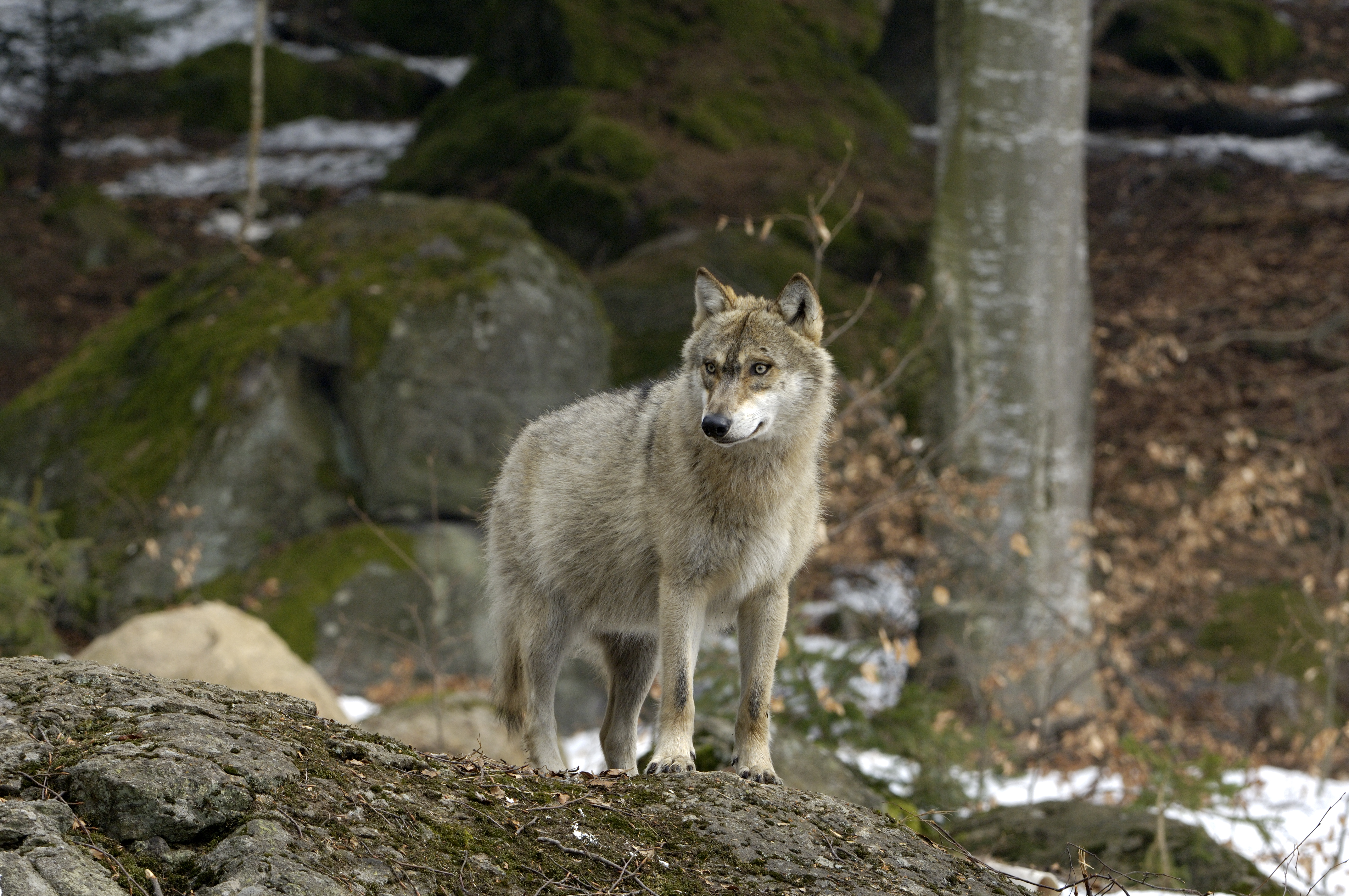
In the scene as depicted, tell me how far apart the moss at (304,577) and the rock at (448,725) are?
227 centimetres

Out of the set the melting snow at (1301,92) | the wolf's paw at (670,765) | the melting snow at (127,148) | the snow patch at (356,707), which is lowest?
the snow patch at (356,707)

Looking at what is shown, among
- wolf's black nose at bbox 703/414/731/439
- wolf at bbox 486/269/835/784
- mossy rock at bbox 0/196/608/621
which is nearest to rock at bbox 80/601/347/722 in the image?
mossy rock at bbox 0/196/608/621

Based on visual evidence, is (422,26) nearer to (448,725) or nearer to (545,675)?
(448,725)

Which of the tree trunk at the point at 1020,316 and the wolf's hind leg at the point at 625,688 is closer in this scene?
the wolf's hind leg at the point at 625,688

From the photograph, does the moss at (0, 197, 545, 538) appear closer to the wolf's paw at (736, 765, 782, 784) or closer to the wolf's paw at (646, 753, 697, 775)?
the wolf's paw at (646, 753, 697, 775)

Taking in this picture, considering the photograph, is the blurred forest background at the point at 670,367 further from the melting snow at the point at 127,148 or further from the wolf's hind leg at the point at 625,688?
the melting snow at the point at 127,148

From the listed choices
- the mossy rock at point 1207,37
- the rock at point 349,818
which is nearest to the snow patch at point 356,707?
the rock at point 349,818

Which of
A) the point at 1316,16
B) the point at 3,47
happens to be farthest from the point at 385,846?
the point at 1316,16

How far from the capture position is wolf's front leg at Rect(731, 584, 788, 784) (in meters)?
4.49

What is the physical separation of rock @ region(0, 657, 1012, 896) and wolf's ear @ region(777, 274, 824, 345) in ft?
6.39

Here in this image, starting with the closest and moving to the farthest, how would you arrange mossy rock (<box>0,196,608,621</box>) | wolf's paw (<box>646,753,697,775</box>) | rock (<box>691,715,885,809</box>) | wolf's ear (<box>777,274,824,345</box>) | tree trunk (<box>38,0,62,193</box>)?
wolf's paw (<box>646,753,697,775</box>) < wolf's ear (<box>777,274,824,345</box>) < rock (<box>691,715,885,809</box>) < mossy rock (<box>0,196,608,621</box>) < tree trunk (<box>38,0,62,193</box>)

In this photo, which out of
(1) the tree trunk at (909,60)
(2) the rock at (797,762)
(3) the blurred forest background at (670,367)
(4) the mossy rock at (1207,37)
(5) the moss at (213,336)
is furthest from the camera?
(1) the tree trunk at (909,60)

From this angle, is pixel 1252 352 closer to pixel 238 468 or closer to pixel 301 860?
pixel 238 468

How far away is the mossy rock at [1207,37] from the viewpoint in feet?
76.2
